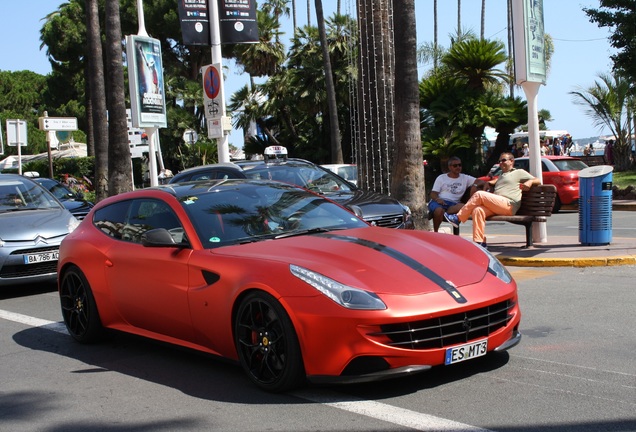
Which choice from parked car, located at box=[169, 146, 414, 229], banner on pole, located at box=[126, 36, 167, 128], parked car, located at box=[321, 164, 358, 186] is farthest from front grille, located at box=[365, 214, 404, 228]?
parked car, located at box=[321, 164, 358, 186]

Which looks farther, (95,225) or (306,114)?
(306,114)

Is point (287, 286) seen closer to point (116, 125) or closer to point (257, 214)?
point (257, 214)

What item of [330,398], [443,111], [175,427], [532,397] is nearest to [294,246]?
[330,398]

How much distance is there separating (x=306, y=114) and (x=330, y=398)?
36.2 m

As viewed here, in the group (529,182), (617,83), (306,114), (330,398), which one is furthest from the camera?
(306,114)

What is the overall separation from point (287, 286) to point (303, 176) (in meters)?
8.58

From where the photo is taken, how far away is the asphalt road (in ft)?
16.0

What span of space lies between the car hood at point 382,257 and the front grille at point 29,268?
5.80 m

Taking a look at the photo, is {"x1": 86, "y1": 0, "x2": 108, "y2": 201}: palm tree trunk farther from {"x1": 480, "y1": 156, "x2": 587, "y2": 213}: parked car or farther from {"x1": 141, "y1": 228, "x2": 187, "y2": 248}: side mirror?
{"x1": 141, "y1": 228, "x2": 187, "y2": 248}: side mirror

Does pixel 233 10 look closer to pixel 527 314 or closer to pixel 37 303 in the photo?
pixel 37 303

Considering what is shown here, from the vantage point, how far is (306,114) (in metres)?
41.1

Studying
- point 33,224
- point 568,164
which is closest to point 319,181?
point 33,224

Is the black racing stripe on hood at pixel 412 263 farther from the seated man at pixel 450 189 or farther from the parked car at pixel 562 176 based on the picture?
the parked car at pixel 562 176

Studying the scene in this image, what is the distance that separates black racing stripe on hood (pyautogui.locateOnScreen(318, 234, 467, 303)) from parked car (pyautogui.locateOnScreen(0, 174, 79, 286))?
6140mm
